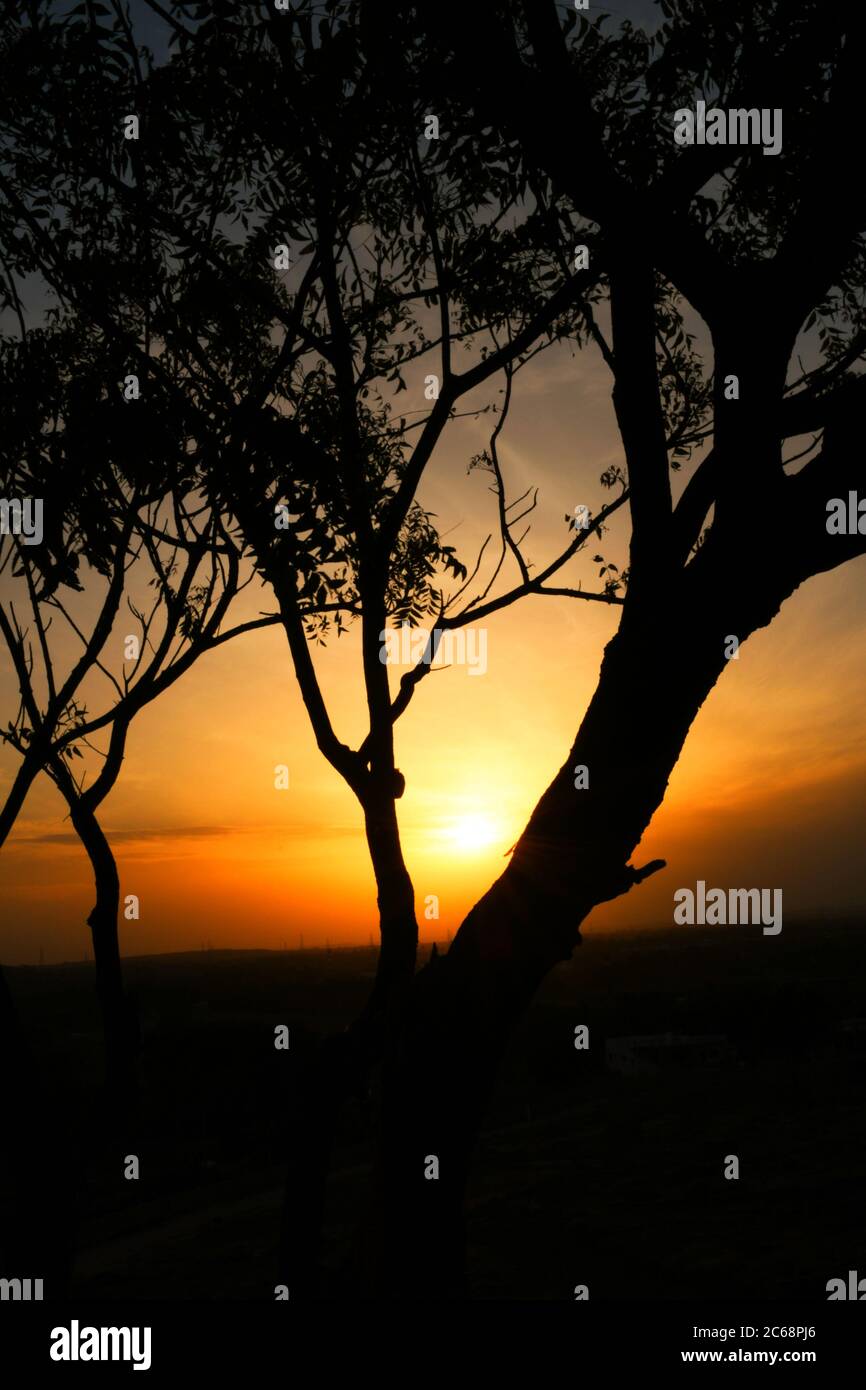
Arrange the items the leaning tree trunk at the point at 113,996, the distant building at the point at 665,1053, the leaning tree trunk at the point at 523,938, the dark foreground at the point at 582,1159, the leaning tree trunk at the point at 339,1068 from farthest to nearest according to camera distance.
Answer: the distant building at the point at 665,1053 → the dark foreground at the point at 582,1159 → the leaning tree trunk at the point at 113,996 → the leaning tree trunk at the point at 339,1068 → the leaning tree trunk at the point at 523,938

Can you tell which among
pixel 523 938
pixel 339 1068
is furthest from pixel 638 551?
pixel 339 1068

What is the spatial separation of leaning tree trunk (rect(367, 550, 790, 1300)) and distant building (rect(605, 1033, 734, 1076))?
49.4 metres

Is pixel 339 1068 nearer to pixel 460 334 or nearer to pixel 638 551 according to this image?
pixel 638 551

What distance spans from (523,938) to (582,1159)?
3297 centimetres

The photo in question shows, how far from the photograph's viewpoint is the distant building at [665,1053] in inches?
2153

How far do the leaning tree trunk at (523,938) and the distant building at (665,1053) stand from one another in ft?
162

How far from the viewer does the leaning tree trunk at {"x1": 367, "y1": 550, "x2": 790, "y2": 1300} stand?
16.7 feet

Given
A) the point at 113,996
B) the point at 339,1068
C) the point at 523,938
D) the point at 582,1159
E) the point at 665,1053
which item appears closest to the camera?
the point at 523,938

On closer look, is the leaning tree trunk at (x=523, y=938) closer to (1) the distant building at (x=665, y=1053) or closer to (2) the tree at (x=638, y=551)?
(2) the tree at (x=638, y=551)

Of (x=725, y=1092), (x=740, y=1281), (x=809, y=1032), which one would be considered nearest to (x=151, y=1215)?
(x=725, y=1092)

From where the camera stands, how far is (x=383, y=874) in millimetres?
7516

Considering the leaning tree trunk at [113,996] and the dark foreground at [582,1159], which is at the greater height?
the leaning tree trunk at [113,996]

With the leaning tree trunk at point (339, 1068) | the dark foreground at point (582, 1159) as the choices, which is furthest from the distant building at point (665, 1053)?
the leaning tree trunk at point (339, 1068)

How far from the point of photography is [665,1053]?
189ft
